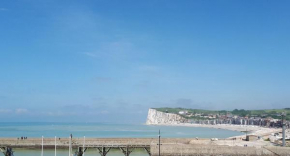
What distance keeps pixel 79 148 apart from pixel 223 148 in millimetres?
18432

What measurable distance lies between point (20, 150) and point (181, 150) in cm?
2809

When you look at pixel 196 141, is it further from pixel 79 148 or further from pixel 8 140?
pixel 8 140

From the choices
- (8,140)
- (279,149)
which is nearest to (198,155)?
(279,149)

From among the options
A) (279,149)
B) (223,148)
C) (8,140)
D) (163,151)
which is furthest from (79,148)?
(279,149)

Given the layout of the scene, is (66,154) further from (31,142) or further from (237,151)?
(237,151)

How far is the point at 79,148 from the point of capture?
46625 millimetres

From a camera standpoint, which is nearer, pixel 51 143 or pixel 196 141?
pixel 51 143

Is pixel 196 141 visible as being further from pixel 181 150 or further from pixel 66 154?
pixel 66 154

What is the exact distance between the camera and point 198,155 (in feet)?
148

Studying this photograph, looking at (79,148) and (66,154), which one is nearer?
(79,148)

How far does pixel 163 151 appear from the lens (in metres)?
46.1

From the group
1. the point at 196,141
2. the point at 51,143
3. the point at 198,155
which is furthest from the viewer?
the point at 196,141

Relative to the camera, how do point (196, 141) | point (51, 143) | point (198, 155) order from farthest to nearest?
point (196, 141)
point (51, 143)
point (198, 155)

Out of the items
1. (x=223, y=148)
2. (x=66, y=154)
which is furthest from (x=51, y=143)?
(x=223, y=148)
